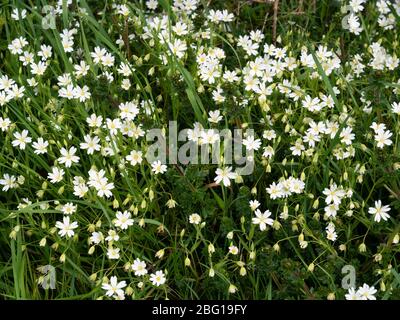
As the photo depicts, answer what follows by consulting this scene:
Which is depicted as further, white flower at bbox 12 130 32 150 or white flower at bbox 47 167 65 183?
white flower at bbox 12 130 32 150

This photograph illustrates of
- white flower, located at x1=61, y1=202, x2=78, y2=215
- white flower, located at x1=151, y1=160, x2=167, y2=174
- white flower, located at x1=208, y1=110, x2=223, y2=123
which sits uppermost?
white flower, located at x1=208, y1=110, x2=223, y2=123

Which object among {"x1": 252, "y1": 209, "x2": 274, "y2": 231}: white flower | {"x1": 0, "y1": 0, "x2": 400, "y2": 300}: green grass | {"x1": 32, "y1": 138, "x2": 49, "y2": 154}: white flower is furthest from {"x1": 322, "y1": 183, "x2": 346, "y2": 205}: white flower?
{"x1": 32, "y1": 138, "x2": 49, "y2": 154}: white flower

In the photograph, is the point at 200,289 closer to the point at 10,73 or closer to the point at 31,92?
the point at 31,92

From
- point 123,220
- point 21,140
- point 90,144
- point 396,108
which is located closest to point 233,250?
point 123,220

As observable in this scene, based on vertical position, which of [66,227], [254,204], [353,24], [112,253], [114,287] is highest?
[353,24]

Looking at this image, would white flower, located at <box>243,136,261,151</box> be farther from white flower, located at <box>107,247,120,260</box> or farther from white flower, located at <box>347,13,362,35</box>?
white flower, located at <box>347,13,362,35</box>

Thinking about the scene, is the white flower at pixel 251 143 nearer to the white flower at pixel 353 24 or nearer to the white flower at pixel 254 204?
the white flower at pixel 254 204

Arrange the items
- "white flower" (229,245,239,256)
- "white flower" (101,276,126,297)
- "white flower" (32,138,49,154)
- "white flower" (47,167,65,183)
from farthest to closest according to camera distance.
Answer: "white flower" (32,138,49,154)
"white flower" (47,167,65,183)
"white flower" (229,245,239,256)
"white flower" (101,276,126,297)

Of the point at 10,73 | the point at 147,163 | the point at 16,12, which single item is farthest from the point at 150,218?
the point at 16,12

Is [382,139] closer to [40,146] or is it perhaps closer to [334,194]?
[334,194]

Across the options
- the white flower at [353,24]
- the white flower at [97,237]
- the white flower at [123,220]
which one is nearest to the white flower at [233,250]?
the white flower at [123,220]
